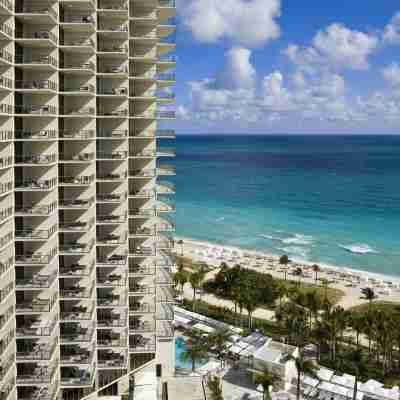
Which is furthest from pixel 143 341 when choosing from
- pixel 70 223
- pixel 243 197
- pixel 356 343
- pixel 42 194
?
pixel 243 197

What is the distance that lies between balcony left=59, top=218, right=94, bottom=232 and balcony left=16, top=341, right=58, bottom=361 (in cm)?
739

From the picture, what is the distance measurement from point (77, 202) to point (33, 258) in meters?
4.72

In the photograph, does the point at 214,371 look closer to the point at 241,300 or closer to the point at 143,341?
the point at 143,341

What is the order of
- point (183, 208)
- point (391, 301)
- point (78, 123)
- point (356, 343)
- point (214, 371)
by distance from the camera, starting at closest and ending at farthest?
1. point (78, 123)
2. point (214, 371)
3. point (356, 343)
4. point (391, 301)
5. point (183, 208)

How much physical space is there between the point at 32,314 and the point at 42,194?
Result: 7.48m

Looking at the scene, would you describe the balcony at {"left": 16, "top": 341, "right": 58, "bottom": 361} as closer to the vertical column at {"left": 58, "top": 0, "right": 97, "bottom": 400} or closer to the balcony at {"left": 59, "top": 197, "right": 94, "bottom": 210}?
the vertical column at {"left": 58, "top": 0, "right": 97, "bottom": 400}

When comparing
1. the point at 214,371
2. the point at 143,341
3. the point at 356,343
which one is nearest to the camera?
the point at 143,341

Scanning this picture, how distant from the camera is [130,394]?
3253cm

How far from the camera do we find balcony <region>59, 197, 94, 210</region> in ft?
98.4

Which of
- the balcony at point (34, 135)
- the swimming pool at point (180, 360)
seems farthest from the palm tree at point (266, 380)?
the balcony at point (34, 135)

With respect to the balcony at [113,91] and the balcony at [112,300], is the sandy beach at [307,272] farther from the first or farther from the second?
the balcony at [113,91]

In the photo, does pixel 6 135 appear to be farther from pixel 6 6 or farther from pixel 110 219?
pixel 110 219

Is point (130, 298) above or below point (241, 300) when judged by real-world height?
above

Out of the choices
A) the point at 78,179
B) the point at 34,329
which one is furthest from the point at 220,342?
the point at 78,179
